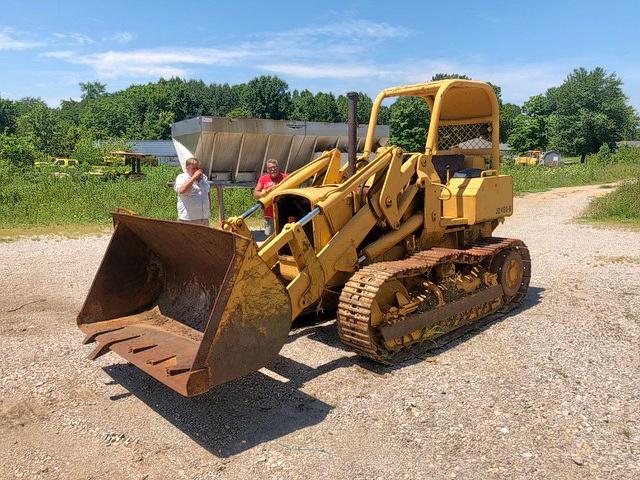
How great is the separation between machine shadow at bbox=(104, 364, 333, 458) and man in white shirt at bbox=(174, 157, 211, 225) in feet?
9.65

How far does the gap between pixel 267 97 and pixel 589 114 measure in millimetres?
52038

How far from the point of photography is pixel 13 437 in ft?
12.5

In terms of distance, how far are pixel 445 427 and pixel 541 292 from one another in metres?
4.45

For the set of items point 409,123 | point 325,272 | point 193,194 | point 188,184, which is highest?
point 409,123

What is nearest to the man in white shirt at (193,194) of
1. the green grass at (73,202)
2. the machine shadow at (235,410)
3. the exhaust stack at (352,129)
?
the exhaust stack at (352,129)

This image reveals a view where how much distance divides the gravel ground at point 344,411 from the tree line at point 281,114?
18939mm

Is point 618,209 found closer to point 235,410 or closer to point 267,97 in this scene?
point 235,410

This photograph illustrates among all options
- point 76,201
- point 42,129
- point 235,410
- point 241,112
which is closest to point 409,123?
point 42,129

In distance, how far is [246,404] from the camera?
4301 millimetres

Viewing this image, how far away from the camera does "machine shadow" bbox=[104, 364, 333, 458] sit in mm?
3820

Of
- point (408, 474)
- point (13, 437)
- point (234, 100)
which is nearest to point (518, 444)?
point (408, 474)

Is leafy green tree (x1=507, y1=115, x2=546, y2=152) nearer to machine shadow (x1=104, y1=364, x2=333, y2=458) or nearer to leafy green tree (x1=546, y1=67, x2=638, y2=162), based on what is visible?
leafy green tree (x1=546, y1=67, x2=638, y2=162)

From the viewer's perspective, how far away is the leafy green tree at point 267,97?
287ft

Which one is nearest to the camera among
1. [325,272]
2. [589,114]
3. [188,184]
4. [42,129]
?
[325,272]
